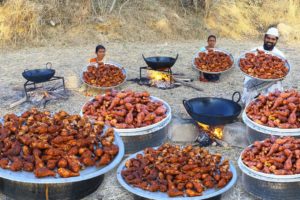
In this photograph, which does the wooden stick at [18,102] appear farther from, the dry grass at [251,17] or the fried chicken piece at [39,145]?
the dry grass at [251,17]

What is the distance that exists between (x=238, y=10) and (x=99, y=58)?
27.0 ft

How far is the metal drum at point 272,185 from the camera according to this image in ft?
15.3

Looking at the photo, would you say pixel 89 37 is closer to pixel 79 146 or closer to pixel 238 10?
pixel 238 10

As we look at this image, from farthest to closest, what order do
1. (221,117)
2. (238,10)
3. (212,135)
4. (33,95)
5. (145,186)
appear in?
(238,10), (33,95), (212,135), (221,117), (145,186)

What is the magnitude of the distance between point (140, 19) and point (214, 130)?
28.4 ft

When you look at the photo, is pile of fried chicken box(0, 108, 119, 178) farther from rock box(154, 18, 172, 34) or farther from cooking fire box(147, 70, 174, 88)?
rock box(154, 18, 172, 34)

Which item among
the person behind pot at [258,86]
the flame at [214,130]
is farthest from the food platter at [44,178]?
the person behind pot at [258,86]

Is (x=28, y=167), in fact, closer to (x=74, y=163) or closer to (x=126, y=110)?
(x=74, y=163)

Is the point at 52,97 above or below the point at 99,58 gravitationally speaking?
below

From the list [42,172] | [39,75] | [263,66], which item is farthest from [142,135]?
[39,75]

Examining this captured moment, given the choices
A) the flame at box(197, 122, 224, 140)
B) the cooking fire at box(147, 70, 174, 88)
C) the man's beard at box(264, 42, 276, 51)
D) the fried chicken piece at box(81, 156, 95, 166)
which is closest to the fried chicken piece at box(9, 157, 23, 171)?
the fried chicken piece at box(81, 156, 95, 166)

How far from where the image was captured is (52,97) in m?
8.06

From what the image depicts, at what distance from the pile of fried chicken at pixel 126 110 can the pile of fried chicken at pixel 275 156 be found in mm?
1476

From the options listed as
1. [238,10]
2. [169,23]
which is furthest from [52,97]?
[238,10]
